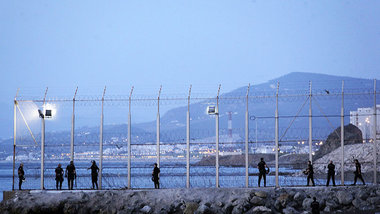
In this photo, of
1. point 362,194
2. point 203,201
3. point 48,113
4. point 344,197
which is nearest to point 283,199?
point 344,197

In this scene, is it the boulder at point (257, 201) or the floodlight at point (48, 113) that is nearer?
the boulder at point (257, 201)

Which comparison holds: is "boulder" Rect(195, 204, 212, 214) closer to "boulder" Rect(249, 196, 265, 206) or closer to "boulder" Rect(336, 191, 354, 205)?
"boulder" Rect(249, 196, 265, 206)

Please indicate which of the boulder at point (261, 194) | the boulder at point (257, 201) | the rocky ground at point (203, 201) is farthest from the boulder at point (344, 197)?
the boulder at point (257, 201)

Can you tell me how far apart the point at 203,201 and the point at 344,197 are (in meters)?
6.64

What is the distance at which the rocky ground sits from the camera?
28500 millimetres

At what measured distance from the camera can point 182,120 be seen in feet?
491

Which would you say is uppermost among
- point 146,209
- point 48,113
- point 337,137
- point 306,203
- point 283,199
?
point 48,113

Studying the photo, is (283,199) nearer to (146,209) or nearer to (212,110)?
(146,209)

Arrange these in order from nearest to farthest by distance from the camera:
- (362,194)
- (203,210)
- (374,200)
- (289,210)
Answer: (203,210), (289,210), (374,200), (362,194)

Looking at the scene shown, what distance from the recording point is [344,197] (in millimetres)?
29484

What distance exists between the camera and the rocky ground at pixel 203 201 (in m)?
28.5

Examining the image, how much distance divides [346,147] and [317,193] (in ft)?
148

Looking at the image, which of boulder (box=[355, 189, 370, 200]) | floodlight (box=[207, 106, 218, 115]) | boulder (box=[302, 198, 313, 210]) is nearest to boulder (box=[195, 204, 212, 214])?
boulder (box=[302, 198, 313, 210])

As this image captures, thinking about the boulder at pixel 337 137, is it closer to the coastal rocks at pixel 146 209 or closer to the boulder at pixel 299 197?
the boulder at pixel 299 197
